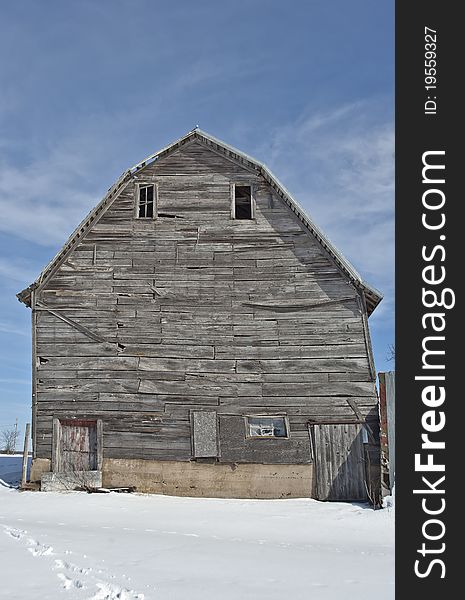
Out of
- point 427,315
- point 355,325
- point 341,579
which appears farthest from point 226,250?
point 341,579

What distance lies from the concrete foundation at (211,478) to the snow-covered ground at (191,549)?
51cm

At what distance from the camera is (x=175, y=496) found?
13.9m

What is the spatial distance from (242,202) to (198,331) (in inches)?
164

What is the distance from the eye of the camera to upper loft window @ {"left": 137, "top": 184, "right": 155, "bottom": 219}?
52.7ft

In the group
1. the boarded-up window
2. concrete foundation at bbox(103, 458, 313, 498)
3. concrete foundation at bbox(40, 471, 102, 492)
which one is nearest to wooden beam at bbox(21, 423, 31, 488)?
concrete foundation at bbox(40, 471, 102, 492)

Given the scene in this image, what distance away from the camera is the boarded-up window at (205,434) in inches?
555

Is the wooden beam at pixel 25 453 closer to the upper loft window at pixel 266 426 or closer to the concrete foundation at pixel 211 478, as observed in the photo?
the concrete foundation at pixel 211 478

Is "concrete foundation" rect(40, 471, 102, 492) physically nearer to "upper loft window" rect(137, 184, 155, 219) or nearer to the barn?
the barn

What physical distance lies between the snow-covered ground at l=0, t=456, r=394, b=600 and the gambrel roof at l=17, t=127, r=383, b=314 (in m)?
5.64

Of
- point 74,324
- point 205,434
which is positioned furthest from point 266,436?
point 74,324

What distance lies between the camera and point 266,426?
46.9 feet

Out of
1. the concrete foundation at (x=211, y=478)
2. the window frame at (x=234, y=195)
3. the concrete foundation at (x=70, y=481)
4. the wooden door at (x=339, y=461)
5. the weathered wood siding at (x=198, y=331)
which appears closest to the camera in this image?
the wooden door at (x=339, y=461)

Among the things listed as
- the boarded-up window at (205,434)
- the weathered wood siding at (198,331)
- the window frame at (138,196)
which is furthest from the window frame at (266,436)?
the window frame at (138,196)

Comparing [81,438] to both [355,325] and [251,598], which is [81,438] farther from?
[251,598]
